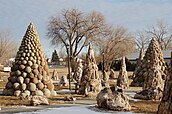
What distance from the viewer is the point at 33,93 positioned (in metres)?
18.5

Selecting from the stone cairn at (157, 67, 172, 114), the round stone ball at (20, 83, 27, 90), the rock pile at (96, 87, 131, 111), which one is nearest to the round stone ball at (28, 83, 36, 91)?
the round stone ball at (20, 83, 27, 90)

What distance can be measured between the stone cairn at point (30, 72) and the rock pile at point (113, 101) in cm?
563

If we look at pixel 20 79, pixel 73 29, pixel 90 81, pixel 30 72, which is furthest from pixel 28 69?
pixel 73 29

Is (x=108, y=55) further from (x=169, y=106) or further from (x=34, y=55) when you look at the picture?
(x=169, y=106)

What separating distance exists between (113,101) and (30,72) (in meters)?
7.07

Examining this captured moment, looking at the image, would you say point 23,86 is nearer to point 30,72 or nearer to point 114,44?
point 30,72

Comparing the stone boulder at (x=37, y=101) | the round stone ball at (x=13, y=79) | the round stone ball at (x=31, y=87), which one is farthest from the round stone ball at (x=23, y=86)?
the stone boulder at (x=37, y=101)

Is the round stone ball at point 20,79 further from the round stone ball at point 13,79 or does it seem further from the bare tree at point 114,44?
the bare tree at point 114,44

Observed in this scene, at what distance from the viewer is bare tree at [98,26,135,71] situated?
2621 inches

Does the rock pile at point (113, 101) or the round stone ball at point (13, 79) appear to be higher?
the round stone ball at point (13, 79)

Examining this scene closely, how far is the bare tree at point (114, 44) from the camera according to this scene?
66562 millimetres

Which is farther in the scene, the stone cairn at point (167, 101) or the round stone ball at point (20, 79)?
the round stone ball at point (20, 79)

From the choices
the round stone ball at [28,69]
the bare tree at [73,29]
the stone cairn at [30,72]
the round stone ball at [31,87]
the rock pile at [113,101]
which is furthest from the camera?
the bare tree at [73,29]

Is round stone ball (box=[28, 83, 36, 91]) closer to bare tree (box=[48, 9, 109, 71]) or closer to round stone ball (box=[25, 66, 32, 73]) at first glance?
round stone ball (box=[25, 66, 32, 73])
